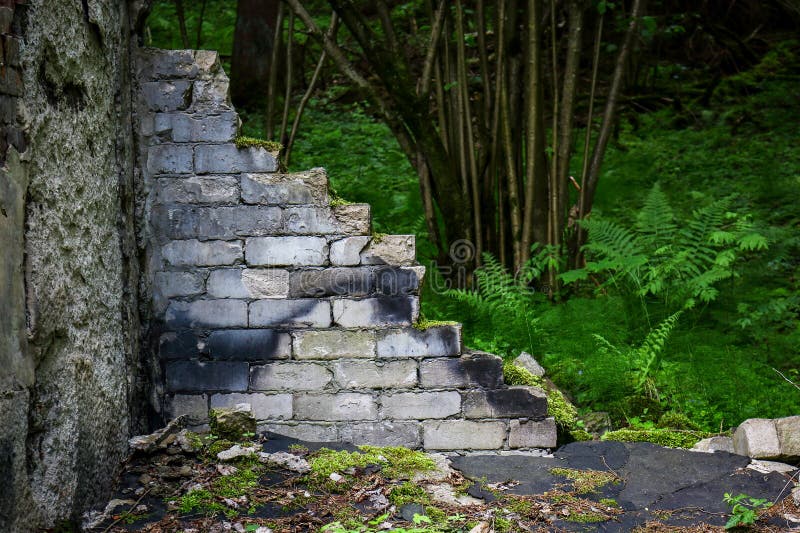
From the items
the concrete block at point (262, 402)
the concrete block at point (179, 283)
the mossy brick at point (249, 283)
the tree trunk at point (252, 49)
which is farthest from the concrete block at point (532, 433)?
the tree trunk at point (252, 49)

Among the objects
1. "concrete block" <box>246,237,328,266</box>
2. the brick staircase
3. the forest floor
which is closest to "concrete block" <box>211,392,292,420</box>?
the brick staircase

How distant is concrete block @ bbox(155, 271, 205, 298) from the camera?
4441mm

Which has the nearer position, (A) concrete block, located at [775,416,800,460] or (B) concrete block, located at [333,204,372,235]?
(A) concrete block, located at [775,416,800,460]

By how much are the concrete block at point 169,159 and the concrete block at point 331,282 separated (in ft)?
2.98

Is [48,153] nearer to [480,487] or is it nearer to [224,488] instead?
[224,488]

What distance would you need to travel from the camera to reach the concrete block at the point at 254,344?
443 cm

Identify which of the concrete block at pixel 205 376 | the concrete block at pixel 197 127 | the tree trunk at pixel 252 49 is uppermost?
the tree trunk at pixel 252 49

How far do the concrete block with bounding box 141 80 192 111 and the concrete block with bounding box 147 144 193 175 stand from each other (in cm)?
23

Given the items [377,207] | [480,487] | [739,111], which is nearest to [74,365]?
[480,487]

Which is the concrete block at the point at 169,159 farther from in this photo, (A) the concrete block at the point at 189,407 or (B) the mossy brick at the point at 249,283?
(A) the concrete block at the point at 189,407

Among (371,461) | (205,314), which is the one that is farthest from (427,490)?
(205,314)

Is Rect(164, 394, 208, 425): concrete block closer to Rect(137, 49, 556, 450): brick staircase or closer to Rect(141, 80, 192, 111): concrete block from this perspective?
Rect(137, 49, 556, 450): brick staircase

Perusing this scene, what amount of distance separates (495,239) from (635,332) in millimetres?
1594

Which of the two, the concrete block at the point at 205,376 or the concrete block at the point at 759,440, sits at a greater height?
the concrete block at the point at 205,376
